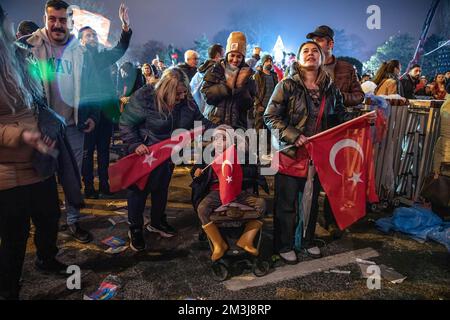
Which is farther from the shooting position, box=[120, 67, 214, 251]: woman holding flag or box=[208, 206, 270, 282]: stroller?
A: box=[120, 67, 214, 251]: woman holding flag

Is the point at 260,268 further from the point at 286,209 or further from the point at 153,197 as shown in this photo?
the point at 153,197

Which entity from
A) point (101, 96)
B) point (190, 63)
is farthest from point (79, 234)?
point (190, 63)

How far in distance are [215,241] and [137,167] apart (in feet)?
4.35

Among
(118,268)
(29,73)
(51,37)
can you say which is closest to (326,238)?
(118,268)

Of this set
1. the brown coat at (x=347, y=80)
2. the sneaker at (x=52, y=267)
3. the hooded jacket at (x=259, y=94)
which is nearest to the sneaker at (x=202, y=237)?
the sneaker at (x=52, y=267)

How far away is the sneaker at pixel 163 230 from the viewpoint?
4.27m

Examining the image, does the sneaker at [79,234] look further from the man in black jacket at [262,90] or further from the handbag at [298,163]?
the man in black jacket at [262,90]

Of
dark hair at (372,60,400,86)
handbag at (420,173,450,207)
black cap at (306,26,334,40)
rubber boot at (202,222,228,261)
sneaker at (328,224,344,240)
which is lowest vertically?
sneaker at (328,224,344,240)

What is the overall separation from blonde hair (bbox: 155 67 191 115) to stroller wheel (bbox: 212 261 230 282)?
1.91 metres

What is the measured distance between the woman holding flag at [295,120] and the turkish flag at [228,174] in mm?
555

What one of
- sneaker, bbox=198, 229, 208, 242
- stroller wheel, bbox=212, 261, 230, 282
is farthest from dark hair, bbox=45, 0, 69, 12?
stroller wheel, bbox=212, 261, 230, 282

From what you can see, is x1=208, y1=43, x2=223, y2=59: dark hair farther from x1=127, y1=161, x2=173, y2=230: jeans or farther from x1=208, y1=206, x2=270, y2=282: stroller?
x1=208, y1=206, x2=270, y2=282: stroller

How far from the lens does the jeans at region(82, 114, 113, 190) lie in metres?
5.40
